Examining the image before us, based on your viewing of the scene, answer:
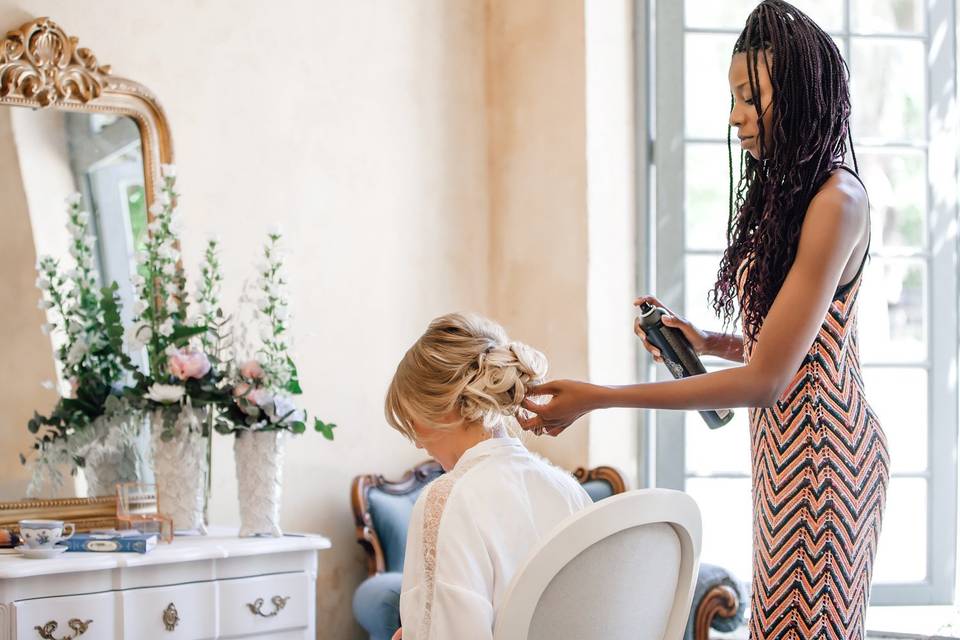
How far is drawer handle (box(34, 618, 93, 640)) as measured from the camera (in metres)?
2.41

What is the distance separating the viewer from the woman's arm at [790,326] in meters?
1.46

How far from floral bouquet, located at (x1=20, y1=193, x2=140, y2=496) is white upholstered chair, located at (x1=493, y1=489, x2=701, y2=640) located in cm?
184

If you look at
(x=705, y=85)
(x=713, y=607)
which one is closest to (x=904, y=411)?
(x=713, y=607)

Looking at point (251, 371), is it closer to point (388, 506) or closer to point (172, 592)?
point (172, 592)

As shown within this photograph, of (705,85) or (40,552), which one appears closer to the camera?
(40,552)

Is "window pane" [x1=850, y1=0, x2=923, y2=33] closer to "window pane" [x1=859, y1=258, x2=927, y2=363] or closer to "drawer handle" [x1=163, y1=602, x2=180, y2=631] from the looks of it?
"window pane" [x1=859, y1=258, x2=927, y2=363]

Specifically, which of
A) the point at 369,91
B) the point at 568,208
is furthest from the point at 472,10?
the point at 568,208

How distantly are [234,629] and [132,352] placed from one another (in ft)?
2.67

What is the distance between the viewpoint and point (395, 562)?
11.1 feet

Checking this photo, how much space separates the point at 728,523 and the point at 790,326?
2.23 meters

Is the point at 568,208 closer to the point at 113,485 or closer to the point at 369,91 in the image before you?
the point at 369,91

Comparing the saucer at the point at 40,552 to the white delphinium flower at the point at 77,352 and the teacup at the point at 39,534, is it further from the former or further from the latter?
the white delphinium flower at the point at 77,352

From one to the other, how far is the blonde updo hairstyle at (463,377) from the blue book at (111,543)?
111 centimetres

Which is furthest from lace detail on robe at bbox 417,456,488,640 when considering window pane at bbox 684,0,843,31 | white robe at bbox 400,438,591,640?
window pane at bbox 684,0,843,31
